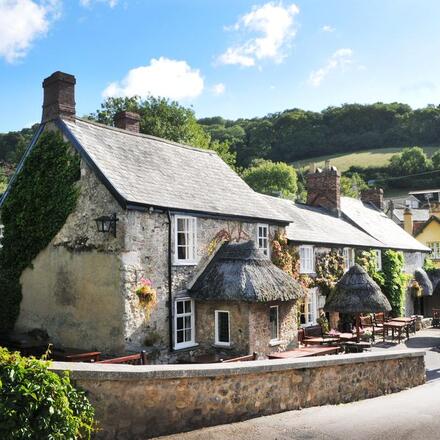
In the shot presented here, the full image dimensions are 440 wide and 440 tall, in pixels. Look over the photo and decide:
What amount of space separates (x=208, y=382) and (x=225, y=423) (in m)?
0.91

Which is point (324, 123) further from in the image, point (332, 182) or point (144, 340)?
point (144, 340)

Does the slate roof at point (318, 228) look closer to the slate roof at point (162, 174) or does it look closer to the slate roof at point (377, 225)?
the slate roof at point (377, 225)

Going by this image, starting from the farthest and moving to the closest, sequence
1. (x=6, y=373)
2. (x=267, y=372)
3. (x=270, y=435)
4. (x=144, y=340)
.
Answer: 1. (x=144, y=340)
2. (x=267, y=372)
3. (x=270, y=435)
4. (x=6, y=373)

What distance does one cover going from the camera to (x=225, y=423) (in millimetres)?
9133

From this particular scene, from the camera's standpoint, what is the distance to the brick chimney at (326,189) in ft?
105

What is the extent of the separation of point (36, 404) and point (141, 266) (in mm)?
8729

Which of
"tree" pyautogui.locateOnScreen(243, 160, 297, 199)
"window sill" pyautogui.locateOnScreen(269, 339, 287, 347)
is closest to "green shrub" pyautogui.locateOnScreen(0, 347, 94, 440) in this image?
"window sill" pyautogui.locateOnScreen(269, 339, 287, 347)

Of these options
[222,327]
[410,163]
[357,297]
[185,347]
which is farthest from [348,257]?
[410,163]

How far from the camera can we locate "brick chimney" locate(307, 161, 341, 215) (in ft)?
105

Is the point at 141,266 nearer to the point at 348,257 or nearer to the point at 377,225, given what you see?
the point at 348,257

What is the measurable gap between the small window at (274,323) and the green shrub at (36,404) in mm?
11521

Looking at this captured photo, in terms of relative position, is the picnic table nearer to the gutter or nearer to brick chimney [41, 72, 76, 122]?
the gutter

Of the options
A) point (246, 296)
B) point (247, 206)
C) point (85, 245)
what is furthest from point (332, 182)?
point (85, 245)

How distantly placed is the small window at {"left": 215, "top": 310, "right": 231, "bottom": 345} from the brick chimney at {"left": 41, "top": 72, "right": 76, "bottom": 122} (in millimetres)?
8749
